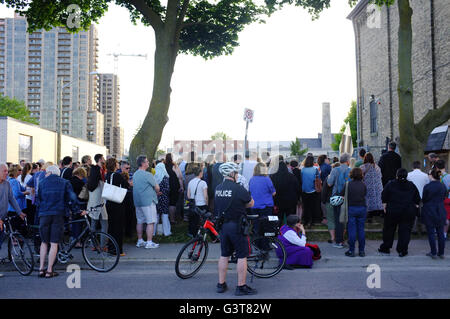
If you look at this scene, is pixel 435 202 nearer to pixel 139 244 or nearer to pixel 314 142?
pixel 139 244

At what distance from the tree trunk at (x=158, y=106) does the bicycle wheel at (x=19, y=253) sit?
15.6ft

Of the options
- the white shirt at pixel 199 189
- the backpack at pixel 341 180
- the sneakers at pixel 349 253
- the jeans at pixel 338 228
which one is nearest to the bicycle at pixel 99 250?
the white shirt at pixel 199 189

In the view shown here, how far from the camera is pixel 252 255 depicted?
7.19 metres

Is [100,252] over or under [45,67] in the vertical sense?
under

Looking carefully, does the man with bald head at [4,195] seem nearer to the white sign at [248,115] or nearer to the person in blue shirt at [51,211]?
the person in blue shirt at [51,211]

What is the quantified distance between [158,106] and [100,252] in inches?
238

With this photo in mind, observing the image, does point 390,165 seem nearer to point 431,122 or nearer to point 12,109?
point 431,122

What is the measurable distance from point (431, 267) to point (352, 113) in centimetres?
6046

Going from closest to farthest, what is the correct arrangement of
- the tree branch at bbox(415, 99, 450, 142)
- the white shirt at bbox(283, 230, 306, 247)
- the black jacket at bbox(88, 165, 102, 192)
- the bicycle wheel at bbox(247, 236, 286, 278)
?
the bicycle wheel at bbox(247, 236, 286, 278) < the white shirt at bbox(283, 230, 306, 247) < the black jacket at bbox(88, 165, 102, 192) < the tree branch at bbox(415, 99, 450, 142)

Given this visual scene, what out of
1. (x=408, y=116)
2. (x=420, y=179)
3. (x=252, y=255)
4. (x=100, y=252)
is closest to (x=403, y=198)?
(x=420, y=179)

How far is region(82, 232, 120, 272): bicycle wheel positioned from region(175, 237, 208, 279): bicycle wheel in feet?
4.51

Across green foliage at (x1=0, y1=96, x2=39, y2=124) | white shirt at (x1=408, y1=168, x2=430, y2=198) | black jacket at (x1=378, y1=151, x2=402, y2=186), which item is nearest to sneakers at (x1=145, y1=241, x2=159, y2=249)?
white shirt at (x1=408, y1=168, x2=430, y2=198)

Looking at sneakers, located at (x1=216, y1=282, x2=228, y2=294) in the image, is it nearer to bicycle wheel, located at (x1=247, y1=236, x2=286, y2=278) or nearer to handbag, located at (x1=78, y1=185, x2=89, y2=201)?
bicycle wheel, located at (x1=247, y1=236, x2=286, y2=278)

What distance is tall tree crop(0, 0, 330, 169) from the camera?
41.8 ft
